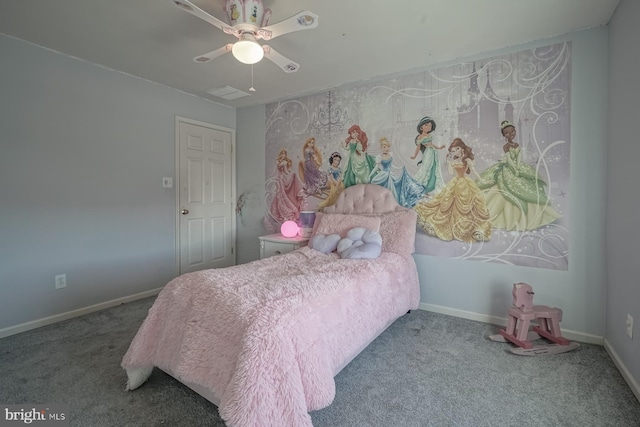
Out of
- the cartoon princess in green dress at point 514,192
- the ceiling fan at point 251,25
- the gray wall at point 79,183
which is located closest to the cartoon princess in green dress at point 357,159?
the cartoon princess in green dress at point 514,192

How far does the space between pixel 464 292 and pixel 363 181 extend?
1.50 m

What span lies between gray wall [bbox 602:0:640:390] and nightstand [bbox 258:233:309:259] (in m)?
2.50

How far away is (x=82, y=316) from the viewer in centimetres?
284

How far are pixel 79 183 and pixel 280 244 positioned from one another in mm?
2017

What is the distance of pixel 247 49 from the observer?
1.87m

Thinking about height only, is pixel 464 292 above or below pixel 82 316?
above

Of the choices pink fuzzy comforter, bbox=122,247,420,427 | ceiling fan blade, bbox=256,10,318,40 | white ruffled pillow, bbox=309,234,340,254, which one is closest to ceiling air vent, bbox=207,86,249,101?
ceiling fan blade, bbox=256,10,318,40

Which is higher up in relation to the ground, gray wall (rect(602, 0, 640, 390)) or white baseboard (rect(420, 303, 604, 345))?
gray wall (rect(602, 0, 640, 390))

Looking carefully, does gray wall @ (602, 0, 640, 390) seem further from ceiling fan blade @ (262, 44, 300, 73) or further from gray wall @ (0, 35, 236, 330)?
gray wall @ (0, 35, 236, 330)

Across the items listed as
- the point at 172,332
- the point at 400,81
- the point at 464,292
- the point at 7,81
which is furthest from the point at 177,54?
the point at 464,292

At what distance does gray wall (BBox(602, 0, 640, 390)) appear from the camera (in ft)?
5.81

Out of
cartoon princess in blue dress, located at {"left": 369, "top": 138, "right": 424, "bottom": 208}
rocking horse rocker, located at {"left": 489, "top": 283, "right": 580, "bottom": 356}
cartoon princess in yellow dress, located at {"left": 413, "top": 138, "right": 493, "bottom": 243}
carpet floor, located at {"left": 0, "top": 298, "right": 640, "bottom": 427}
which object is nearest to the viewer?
carpet floor, located at {"left": 0, "top": 298, "right": 640, "bottom": 427}

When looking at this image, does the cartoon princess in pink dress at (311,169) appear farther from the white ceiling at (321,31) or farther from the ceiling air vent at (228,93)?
the ceiling air vent at (228,93)

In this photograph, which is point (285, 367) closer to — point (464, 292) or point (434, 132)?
point (464, 292)
